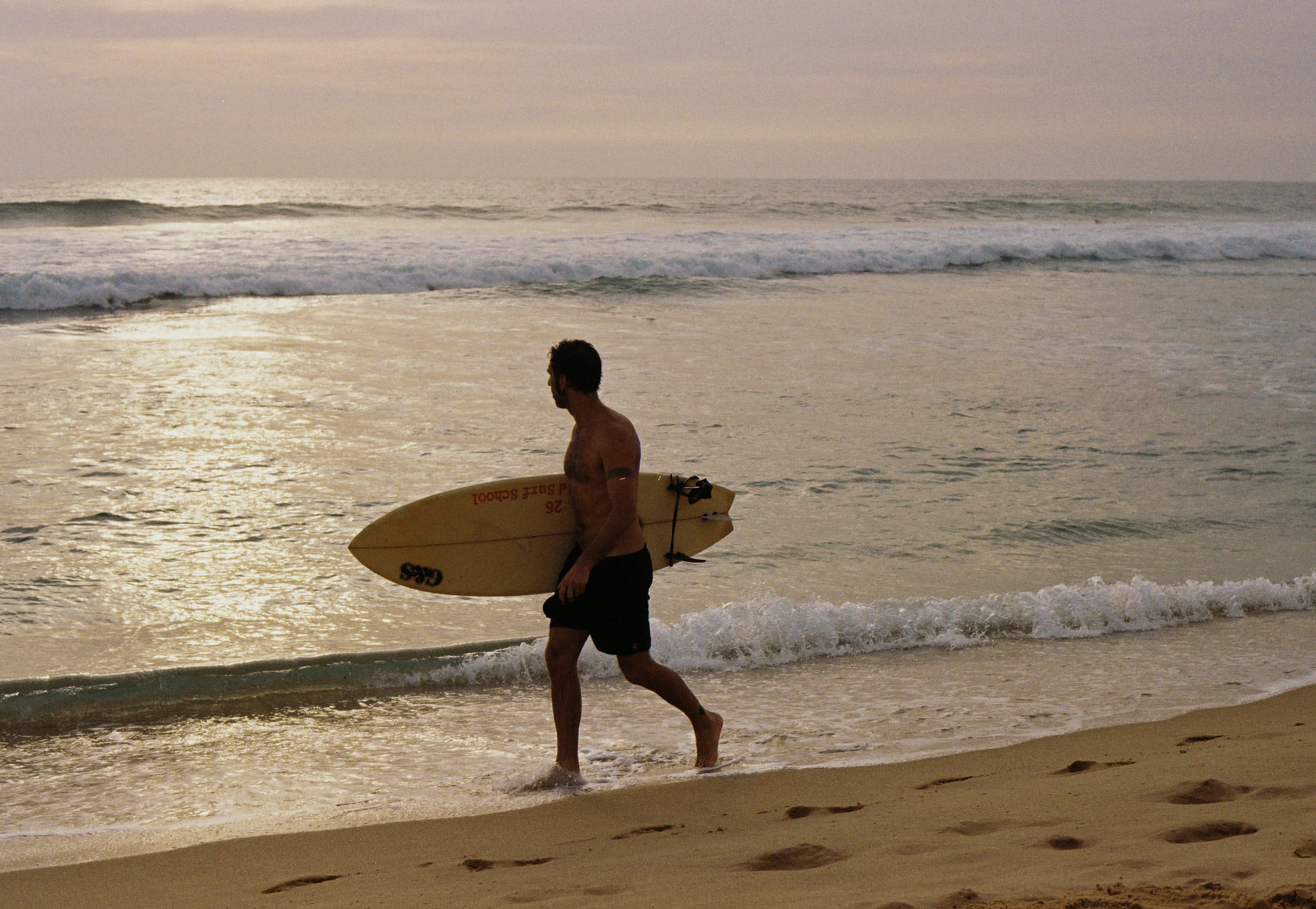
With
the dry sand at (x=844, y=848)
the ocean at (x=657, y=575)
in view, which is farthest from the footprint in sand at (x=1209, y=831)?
the ocean at (x=657, y=575)

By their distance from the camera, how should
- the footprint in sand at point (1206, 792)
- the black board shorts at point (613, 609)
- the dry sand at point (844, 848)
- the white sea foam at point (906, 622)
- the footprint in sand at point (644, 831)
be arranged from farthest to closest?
1. the white sea foam at point (906, 622)
2. the black board shorts at point (613, 609)
3. the footprint in sand at point (644, 831)
4. the footprint in sand at point (1206, 792)
5. the dry sand at point (844, 848)

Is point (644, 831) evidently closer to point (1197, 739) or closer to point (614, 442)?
point (614, 442)

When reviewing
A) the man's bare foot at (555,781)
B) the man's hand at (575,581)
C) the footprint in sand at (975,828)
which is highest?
the man's hand at (575,581)

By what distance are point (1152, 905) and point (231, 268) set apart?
75.4ft

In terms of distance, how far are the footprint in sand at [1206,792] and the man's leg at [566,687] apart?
1.95 m

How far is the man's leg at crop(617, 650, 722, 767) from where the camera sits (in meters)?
4.08

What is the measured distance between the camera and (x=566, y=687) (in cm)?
407

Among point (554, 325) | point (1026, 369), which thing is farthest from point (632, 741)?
point (554, 325)

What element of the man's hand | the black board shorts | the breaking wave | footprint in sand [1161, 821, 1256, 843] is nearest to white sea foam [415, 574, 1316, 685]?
the breaking wave

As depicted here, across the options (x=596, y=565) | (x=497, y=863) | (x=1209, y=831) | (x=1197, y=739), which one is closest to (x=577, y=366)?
(x=596, y=565)

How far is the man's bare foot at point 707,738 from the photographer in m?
4.23

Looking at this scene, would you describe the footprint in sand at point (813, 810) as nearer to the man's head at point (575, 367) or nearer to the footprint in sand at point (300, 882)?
the footprint in sand at point (300, 882)

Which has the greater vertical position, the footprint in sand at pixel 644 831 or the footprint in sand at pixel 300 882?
the footprint in sand at pixel 300 882

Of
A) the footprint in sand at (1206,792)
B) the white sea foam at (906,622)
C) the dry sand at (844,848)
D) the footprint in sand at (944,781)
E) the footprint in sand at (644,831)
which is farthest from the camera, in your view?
the white sea foam at (906,622)
